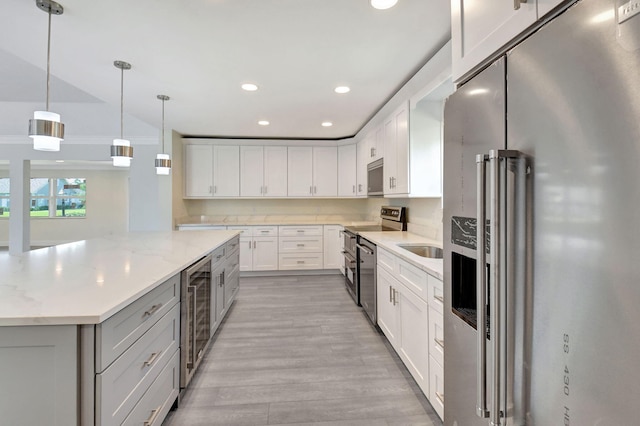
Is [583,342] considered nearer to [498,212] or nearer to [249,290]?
[498,212]

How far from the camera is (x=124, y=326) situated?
1.16 meters

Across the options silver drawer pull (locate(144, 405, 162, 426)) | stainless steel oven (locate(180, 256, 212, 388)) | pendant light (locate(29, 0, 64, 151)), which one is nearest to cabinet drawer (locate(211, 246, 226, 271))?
stainless steel oven (locate(180, 256, 212, 388))

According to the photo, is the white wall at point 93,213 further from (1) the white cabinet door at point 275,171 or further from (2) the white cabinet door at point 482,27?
(2) the white cabinet door at point 482,27

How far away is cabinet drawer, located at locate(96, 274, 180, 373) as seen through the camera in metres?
1.02

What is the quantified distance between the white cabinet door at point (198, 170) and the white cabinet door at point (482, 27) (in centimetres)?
457

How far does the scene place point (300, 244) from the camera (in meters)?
4.98

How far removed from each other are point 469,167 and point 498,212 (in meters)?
0.29

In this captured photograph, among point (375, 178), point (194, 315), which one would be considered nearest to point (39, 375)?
point (194, 315)

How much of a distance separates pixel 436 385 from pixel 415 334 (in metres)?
0.33

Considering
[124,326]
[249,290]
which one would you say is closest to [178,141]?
[249,290]

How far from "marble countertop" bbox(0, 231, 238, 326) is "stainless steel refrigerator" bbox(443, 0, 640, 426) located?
1.23m

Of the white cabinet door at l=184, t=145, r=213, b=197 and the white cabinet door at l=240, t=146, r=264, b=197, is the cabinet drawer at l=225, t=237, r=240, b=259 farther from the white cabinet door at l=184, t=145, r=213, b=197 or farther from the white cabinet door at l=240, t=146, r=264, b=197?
the white cabinet door at l=184, t=145, r=213, b=197

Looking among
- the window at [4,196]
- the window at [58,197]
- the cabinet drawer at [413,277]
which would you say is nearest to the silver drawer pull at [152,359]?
the cabinet drawer at [413,277]

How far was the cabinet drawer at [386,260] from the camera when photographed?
2.38 meters
